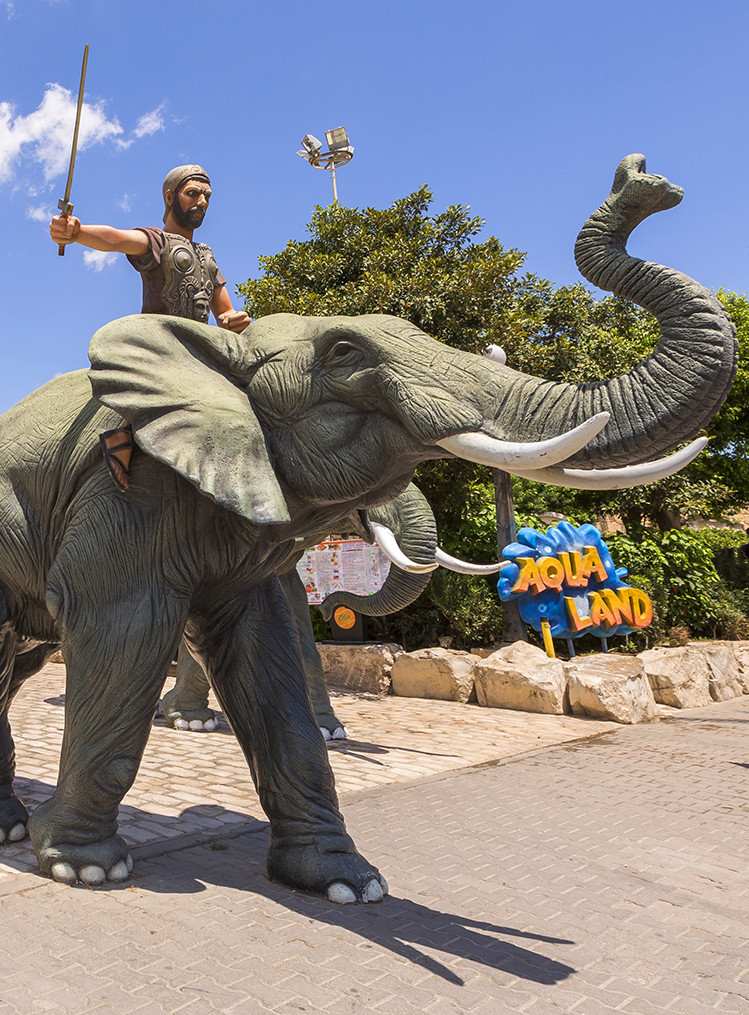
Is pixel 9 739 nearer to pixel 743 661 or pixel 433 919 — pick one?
pixel 433 919

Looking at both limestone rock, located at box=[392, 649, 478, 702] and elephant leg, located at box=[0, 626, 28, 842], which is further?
limestone rock, located at box=[392, 649, 478, 702]

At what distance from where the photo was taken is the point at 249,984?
8.00 ft

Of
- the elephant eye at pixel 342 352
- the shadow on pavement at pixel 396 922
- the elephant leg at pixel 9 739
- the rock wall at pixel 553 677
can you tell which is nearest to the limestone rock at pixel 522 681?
the rock wall at pixel 553 677

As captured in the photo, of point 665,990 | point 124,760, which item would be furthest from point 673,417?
point 124,760

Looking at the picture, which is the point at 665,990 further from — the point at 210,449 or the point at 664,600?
the point at 664,600

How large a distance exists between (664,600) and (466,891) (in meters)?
9.60

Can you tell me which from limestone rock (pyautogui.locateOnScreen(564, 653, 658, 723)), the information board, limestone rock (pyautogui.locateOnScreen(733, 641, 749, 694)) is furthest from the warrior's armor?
limestone rock (pyautogui.locateOnScreen(733, 641, 749, 694))

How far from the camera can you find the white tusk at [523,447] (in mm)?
2365

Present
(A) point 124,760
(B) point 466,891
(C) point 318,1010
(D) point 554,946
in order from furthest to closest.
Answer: (B) point 466,891 < (A) point 124,760 < (D) point 554,946 < (C) point 318,1010

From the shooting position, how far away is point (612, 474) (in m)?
2.67

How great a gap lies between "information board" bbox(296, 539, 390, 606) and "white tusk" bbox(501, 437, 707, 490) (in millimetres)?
7234

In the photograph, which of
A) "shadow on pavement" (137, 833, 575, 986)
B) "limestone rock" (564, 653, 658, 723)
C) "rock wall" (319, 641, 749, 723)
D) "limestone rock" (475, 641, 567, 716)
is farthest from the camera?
"limestone rock" (475, 641, 567, 716)

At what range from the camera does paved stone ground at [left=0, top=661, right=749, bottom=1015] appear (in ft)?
7.93

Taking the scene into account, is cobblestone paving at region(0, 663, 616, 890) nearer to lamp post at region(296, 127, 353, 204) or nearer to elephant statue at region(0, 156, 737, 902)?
elephant statue at region(0, 156, 737, 902)
